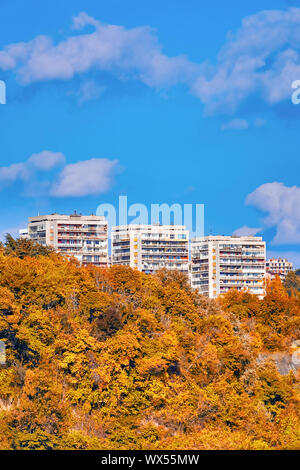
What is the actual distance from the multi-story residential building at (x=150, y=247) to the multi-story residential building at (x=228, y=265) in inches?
243

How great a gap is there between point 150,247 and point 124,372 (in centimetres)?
9449

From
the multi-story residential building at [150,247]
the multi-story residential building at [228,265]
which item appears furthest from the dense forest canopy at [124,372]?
the multi-story residential building at [228,265]

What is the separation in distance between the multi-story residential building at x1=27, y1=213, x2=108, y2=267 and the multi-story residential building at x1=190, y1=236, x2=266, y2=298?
67.4ft

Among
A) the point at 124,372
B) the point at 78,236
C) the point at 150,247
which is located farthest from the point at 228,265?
the point at 124,372

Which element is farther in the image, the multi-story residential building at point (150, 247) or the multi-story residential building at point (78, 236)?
the multi-story residential building at point (150, 247)

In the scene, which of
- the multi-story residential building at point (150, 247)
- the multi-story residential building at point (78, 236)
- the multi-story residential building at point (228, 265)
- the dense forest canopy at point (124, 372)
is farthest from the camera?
the multi-story residential building at point (228, 265)

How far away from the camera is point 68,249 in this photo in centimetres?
14600

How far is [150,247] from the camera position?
151000 mm

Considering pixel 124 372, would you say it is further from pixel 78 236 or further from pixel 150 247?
pixel 150 247

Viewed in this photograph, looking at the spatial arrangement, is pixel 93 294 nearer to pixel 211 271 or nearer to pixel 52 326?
pixel 52 326

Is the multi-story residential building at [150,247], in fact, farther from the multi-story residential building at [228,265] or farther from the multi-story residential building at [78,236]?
the multi-story residential building at [228,265]

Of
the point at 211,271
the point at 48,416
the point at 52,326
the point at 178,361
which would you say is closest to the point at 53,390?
the point at 48,416

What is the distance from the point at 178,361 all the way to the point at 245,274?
99032 mm

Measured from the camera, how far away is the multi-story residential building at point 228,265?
15700cm
